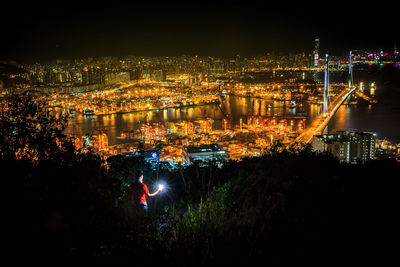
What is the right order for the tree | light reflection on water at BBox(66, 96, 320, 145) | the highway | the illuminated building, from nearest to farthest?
1. the tree
2. the illuminated building
3. the highway
4. light reflection on water at BBox(66, 96, 320, 145)

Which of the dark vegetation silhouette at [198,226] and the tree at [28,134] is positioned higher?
the tree at [28,134]

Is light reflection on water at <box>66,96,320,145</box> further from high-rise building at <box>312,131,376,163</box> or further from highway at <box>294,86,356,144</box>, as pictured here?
high-rise building at <box>312,131,376,163</box>

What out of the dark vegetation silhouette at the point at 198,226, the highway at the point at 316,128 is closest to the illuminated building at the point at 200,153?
the highway at the point at 316,128

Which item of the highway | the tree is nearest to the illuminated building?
the highway

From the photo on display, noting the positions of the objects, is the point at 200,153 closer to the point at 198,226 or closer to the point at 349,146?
the point at 349,146

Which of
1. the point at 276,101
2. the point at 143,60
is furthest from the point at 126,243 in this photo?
the point at 143,60

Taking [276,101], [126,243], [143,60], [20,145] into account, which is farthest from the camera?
[143,60]

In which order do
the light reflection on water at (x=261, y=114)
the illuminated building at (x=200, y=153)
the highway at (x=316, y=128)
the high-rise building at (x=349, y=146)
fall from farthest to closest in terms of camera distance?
the light reflection on water at (x=261, y=114)
the highway at (x=316, y=128)
the high-rise building at (x=349, y=146)
the illuminated building at (x=200, y=153)

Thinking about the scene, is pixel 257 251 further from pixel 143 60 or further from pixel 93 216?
pixel 143 60

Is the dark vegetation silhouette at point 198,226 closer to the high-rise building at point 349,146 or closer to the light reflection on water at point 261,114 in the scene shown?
the high-rise building at point 349,146
